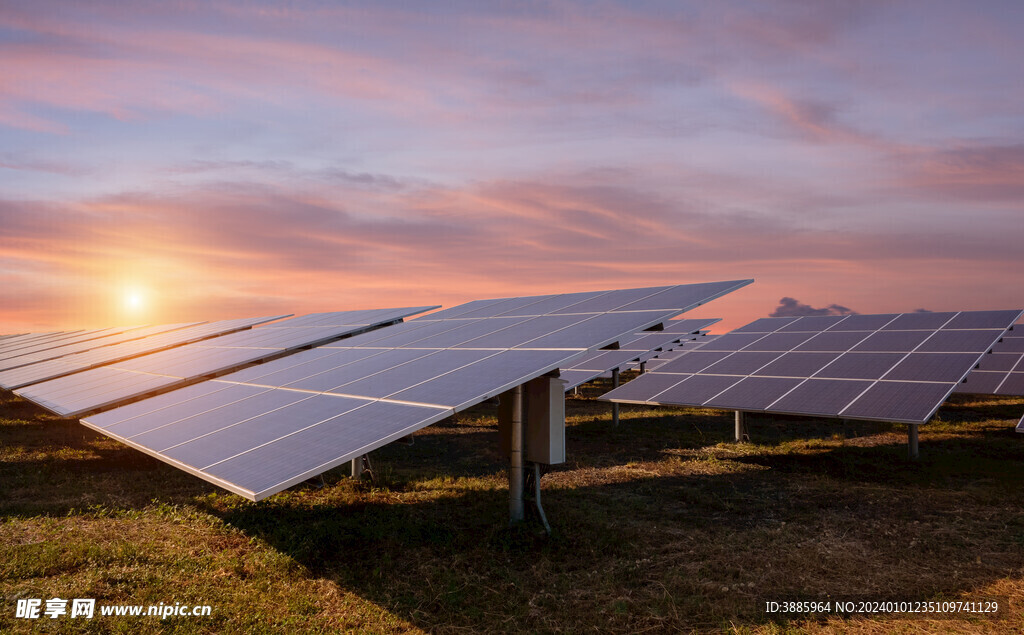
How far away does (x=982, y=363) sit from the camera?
2469cm

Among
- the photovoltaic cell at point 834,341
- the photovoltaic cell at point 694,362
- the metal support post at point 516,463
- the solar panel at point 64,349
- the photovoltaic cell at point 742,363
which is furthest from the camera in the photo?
the solar panel at point 64,349

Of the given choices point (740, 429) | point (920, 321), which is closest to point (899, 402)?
point (740, 429)

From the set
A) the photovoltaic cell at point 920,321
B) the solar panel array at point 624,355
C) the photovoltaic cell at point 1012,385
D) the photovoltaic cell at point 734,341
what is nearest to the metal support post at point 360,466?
the solar panel array at point 624,355

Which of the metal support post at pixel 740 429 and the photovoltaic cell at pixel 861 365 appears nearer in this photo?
the photovoltaic cell at pixel 861 365

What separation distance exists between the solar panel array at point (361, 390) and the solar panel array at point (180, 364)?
4.02 ft

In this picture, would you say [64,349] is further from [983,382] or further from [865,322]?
[983,382]

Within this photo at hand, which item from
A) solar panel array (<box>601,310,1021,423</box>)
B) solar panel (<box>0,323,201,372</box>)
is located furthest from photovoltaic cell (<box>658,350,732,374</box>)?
solar panel (<box>0,323,201,372</box>)

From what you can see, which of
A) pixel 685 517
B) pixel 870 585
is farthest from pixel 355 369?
pixel 870 585

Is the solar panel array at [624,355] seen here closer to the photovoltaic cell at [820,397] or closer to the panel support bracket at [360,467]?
the photovoltaic cell at [820,397]

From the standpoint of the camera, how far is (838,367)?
54.6ft

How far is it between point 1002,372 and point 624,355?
13482mm

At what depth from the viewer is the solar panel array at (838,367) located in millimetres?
13875

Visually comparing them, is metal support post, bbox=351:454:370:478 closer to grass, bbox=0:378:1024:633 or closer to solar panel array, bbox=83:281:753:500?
grass, bbox=0:378:1024:633

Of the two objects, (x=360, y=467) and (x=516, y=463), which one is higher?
(x=516, y=463)
